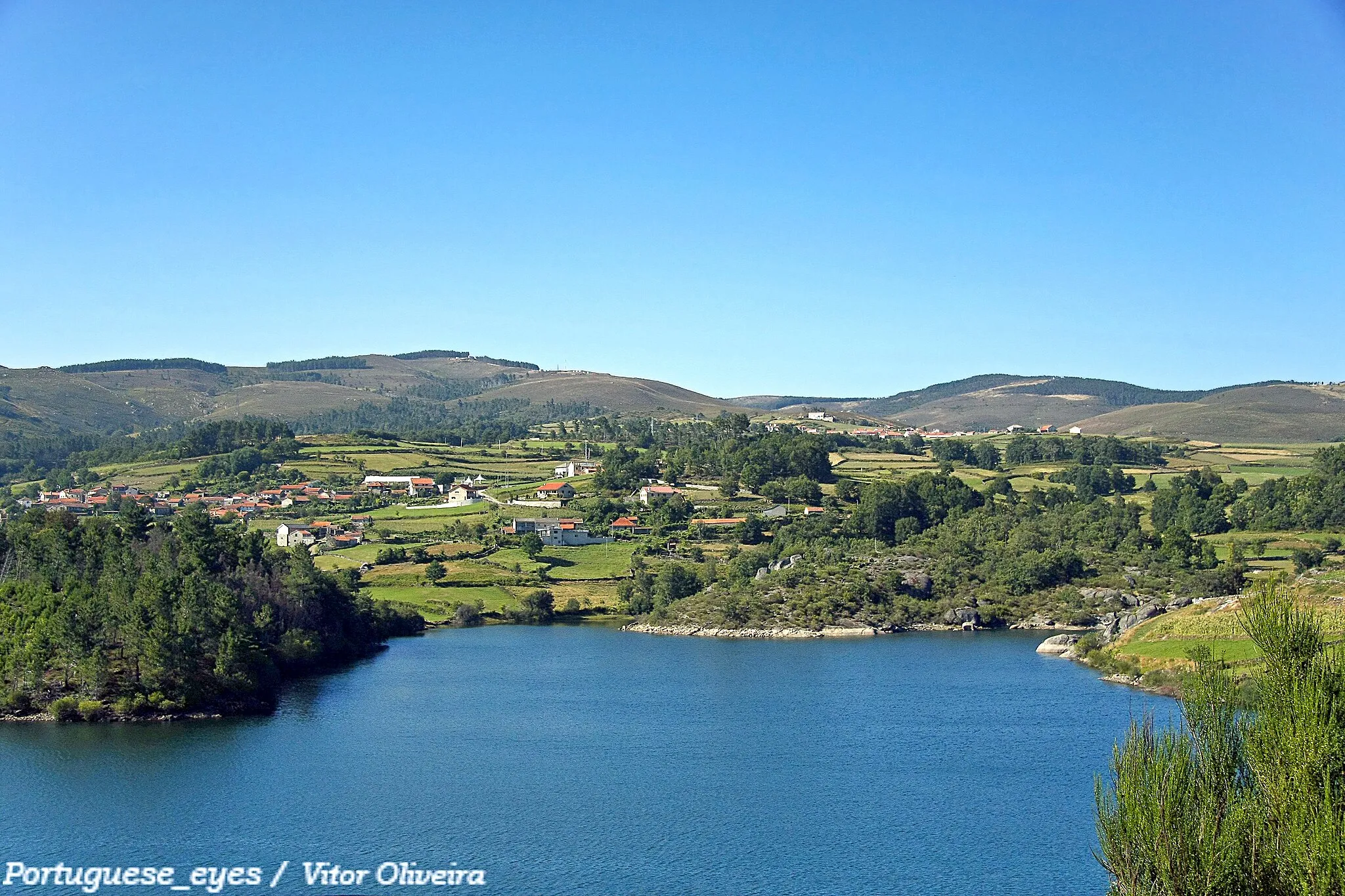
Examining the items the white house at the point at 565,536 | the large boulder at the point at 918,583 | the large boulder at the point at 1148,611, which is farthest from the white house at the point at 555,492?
the large boulder at the point at 1148,611

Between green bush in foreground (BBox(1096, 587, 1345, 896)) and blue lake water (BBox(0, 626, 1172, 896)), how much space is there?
9.03 m

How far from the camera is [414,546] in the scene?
260 feet

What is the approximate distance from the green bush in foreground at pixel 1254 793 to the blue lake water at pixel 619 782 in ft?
29.6

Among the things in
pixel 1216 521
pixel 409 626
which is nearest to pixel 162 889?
pixel 409 626

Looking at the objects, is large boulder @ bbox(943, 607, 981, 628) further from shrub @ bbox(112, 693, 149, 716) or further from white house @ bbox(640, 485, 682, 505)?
shrub @ bbox(112, 693, 149, 716)

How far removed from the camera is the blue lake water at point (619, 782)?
2741cm

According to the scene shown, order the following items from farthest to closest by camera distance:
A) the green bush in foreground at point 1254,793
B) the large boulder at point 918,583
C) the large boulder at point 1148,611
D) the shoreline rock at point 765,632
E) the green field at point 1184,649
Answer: the large boulder at point 918,583 < the shoreline rock at point 765,632 < the large boulder at point 1148,611 < the green field at point 1184,649 < the green bush in foreground at point 1254,793

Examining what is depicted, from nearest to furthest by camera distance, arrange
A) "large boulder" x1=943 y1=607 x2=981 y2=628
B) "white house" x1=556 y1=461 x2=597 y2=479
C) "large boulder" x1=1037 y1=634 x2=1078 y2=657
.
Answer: "large boulder" x1=1037 y1=634 x2=1078 y2=657
"large boulder" x1=943 y1=607 x2=981 y2=628
"white house" x1=556 y1=461 x2=597 y2=479

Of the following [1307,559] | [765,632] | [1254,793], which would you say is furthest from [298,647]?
[1307,559]

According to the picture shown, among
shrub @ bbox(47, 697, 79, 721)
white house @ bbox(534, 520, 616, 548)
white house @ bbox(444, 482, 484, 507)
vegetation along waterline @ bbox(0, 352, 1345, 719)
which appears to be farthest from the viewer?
white house @ bbox(444, 482, 484, 507)

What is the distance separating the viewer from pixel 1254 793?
1700 cm

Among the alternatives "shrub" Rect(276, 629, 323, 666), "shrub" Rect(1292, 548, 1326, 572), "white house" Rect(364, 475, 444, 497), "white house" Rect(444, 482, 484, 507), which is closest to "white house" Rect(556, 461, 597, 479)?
"white house" Rect(444, 482, 484, 507)

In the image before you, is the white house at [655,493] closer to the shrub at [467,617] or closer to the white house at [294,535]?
the white house at [294,535]

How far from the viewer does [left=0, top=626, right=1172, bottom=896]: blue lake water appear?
2741cm
